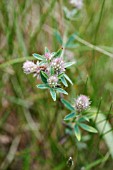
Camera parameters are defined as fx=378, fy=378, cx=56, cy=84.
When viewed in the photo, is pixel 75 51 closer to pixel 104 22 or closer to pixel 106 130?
pixel 104 22

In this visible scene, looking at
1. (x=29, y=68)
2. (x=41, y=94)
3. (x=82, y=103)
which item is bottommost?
(x=82, y=103)

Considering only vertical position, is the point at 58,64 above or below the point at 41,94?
below

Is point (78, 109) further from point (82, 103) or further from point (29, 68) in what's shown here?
point (29, 68)

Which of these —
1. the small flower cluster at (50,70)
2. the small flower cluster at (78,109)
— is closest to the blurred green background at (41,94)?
the small flower cluster at (78,109)

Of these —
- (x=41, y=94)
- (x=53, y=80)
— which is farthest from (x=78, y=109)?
(x=41, y=94)

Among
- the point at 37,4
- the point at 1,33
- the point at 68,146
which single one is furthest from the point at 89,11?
the point at 68,146

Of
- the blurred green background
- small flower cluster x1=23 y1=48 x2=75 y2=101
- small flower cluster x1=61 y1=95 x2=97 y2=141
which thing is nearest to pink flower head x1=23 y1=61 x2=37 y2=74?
small flower cluster x1=23 y1=48 x2=75 y2=101

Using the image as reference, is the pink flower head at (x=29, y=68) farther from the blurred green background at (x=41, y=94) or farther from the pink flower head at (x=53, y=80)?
the blurred green background at (x=41, y=94)
